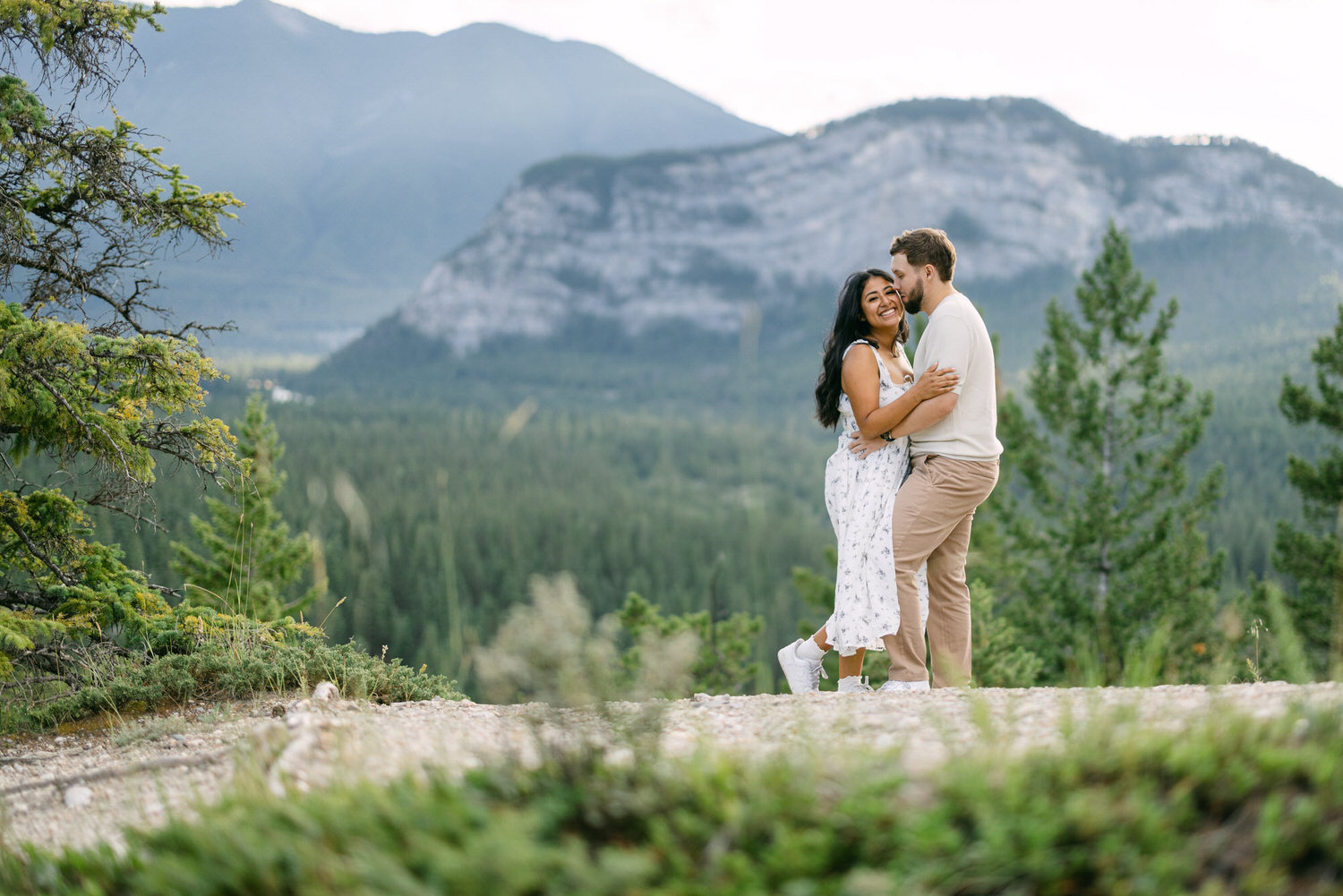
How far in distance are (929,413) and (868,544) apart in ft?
2.62

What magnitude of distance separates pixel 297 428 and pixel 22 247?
3210 inches

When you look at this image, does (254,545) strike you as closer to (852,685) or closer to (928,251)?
(852,685)

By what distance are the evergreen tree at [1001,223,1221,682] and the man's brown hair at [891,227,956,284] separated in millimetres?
11722

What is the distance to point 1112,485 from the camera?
1518 centimetres

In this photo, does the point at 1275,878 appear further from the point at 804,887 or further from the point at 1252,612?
the point at 1252,612

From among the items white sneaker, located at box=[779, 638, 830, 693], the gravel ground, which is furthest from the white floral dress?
the gravel ground

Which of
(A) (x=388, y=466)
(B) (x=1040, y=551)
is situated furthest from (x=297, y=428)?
(B) (x=1040, y=551)

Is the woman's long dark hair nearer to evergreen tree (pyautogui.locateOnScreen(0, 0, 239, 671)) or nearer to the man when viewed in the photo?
the man

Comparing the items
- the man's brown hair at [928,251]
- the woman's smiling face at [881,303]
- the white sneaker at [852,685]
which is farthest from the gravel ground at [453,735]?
the man's brown hair at [928,251]

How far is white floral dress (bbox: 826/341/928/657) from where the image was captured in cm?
448

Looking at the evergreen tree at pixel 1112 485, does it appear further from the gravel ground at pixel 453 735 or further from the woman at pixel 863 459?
the gravel ground at pixel 453 735

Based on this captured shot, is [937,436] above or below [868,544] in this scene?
above

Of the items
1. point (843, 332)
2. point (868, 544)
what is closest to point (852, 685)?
point (868, 544)

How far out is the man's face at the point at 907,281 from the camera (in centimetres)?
452
